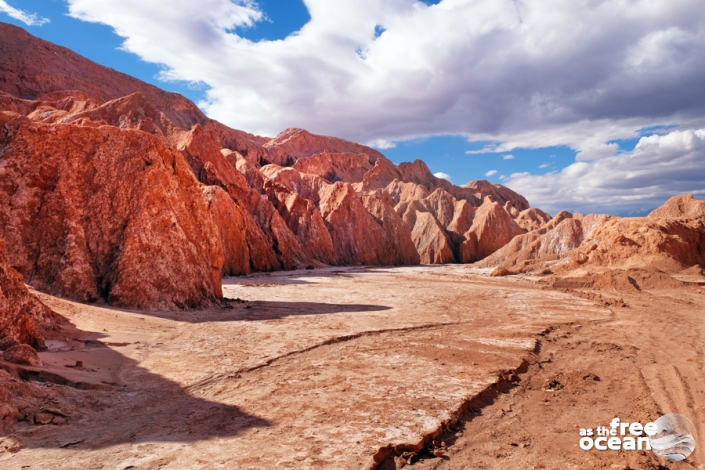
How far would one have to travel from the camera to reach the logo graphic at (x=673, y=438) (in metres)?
4.38

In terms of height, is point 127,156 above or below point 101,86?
below

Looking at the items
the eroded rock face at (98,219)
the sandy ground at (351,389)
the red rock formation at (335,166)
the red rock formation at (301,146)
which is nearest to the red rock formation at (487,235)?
the red rock formation at (335,166)

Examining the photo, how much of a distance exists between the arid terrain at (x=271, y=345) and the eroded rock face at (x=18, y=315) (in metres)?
0.04

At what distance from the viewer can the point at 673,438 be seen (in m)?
4.71

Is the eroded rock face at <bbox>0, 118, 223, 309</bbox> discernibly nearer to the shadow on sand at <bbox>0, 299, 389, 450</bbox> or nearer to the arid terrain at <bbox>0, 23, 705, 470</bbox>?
the arid terrain at <bbox>0, 23, 705, 470</bbox>

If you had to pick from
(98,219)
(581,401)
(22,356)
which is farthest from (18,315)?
(581,401)

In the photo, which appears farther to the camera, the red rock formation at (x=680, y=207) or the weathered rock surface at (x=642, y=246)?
the red rock formation at (x=680, y=207)

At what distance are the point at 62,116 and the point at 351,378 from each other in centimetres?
3600

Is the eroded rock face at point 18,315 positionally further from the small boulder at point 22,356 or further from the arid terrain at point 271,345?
the small boulder at point 22,356

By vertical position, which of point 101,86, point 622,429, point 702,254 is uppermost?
point 101,86

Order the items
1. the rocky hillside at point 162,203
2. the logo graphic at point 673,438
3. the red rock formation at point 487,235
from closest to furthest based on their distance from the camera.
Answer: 1. the logo graphic at point 673,438
2. the rocky hillside at point 162,203
3. the red rock formation at point 487,235

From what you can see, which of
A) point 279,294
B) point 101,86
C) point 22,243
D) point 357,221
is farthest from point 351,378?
point 101,86

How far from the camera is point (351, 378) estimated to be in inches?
260

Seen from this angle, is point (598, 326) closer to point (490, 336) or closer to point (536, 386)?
point (490, 336)
